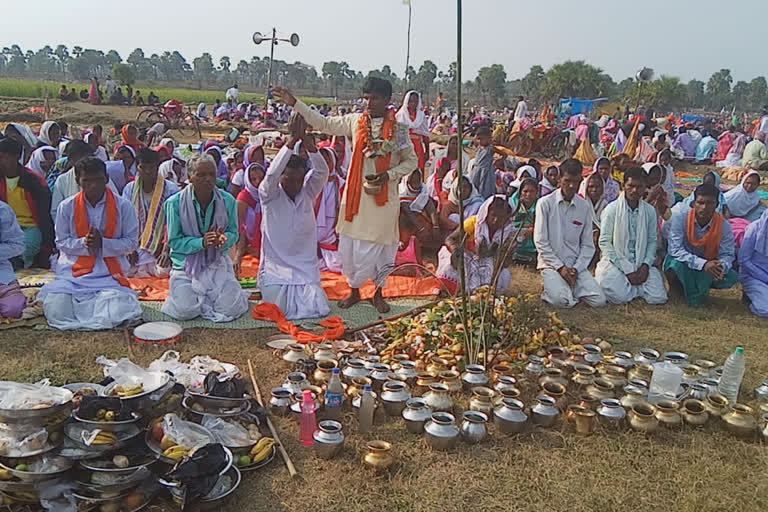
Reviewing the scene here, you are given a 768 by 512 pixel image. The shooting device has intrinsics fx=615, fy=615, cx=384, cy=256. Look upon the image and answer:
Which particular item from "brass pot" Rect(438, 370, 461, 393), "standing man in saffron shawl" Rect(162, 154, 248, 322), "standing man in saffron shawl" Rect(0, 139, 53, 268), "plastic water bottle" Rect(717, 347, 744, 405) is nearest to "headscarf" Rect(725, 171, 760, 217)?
"plastic water bottle" Rect(717, 347, 744, 405)

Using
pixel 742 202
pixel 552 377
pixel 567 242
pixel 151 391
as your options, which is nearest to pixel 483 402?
pixel 552 377

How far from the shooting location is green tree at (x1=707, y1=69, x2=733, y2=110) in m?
82.1

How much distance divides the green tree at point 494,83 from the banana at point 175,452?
218 feet

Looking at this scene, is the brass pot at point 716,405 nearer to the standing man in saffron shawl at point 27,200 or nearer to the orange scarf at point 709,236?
the orange scarf at point 709,236

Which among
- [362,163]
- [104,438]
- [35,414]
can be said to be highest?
[362,163]

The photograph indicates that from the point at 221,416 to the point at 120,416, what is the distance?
1.82 ft

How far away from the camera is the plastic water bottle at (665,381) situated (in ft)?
13.3

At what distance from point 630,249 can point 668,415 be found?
10.7 ft

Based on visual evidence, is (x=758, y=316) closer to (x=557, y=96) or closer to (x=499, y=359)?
(x=499, y=359)

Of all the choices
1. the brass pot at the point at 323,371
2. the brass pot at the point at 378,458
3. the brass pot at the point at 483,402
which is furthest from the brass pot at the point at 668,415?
the brass pot at the point at 323,371

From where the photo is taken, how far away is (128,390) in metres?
3.17

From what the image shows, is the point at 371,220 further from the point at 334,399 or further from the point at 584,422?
the point at 584,422

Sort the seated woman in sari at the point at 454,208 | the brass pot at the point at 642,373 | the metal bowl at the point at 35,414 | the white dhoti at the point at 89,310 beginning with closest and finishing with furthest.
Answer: the metal bowl at the point at 35,414 → the brass pot at the point at 642,373 → the white dhoti at the point at 89,310 → the seated woman in sari at the point at 454,208

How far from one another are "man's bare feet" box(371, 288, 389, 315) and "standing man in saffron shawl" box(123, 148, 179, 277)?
7.64ft
